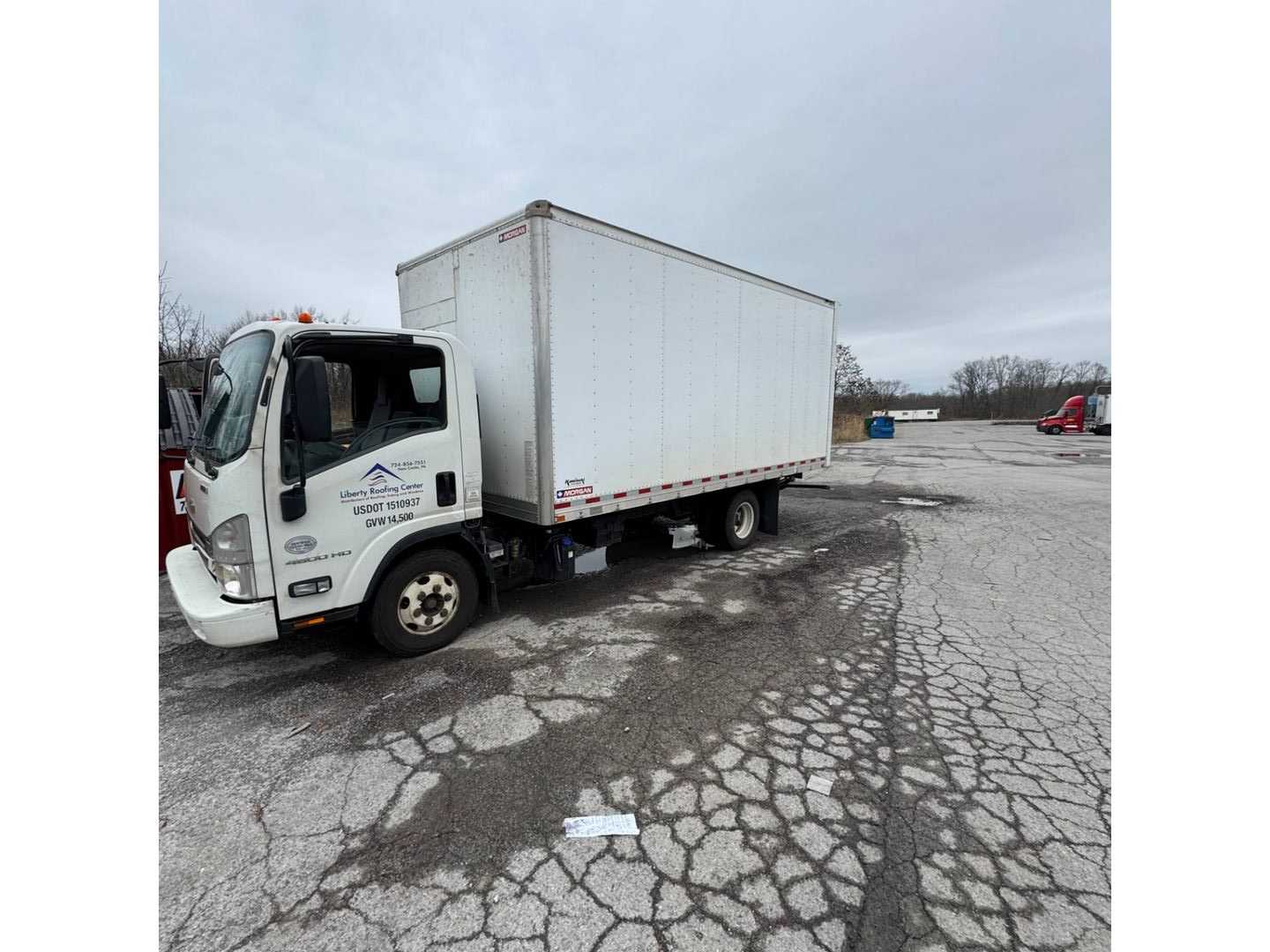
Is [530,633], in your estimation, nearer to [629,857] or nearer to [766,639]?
[766,639]

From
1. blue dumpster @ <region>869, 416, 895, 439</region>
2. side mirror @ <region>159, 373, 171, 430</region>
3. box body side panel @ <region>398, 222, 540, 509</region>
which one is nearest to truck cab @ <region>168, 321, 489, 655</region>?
box body side panel @ <region>398, 222, 540, 509</region>

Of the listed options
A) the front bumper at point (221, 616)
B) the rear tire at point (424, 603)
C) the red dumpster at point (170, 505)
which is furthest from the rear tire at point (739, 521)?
the red dumpster at point (170, 505)

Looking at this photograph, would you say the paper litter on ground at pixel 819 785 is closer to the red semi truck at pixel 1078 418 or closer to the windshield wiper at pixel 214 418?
the windshield wiper at pixel 214 418

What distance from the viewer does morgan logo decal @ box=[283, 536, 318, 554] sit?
3555 mm

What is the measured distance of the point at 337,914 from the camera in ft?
6.98

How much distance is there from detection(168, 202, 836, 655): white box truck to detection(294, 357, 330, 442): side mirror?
1 centimetres

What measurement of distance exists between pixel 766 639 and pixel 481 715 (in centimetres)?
239

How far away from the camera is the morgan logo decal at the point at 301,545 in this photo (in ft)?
11.7

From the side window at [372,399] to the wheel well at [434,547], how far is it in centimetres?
79

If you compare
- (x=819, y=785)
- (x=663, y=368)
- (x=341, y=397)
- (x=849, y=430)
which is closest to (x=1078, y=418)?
(x=849, y=430)

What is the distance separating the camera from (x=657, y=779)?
9.40 ft

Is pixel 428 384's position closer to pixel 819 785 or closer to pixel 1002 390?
pixel 819 785

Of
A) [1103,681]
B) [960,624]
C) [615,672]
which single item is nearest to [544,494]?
[615,672]

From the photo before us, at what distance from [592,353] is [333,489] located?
7.52 feet
